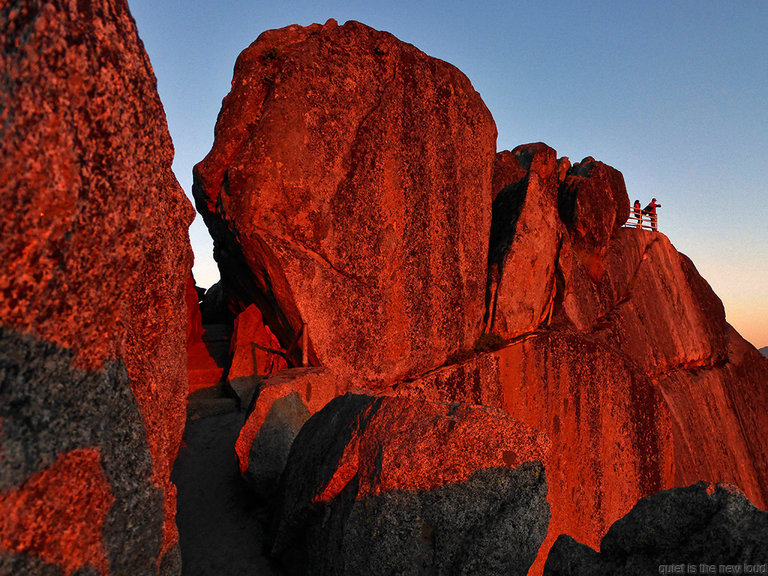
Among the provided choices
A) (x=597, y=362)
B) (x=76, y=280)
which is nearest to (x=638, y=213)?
(x=597, y=362)

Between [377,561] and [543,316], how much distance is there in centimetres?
1065

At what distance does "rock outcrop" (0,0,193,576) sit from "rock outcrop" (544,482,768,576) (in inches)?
103

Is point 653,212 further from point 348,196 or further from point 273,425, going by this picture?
point 273,425

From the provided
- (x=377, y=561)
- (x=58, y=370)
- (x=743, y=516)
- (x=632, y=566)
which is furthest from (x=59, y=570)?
(x=743, y=516)

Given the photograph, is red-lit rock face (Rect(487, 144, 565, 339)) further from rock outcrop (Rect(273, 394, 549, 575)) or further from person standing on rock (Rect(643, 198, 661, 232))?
rock outcrop (Rect(273, 394, 549, 575))

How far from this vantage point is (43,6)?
2506 millimetres

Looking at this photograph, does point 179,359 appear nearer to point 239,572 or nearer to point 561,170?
point 239,572

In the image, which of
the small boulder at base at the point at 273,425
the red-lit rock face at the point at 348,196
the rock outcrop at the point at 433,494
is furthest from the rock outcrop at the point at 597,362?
the rock outcrop at the point at 433,494

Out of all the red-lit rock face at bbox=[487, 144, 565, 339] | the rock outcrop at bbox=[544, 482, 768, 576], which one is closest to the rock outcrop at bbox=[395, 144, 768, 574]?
the red-lit rock face at bbox=[487, 144, 565, 339]

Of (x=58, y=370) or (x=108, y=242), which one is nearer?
(x=58, y=370)

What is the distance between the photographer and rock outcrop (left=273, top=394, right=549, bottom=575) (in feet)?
12.9

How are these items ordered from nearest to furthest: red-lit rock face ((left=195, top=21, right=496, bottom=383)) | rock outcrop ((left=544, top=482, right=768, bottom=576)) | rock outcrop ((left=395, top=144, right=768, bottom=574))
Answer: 1. rock outcrop ((left=544, top=482, right=768, bottom=576))
2. red-lit rock face ((left=195, top=21, right=496, bottom=383))
3. rock outcrop ((left=395, top=144, right=768, bottom=574))

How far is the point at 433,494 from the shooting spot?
4.04 meters

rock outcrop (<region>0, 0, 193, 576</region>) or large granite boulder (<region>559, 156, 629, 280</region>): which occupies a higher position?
large granite boulder (<region>559, 156, 629, 280</region>)
